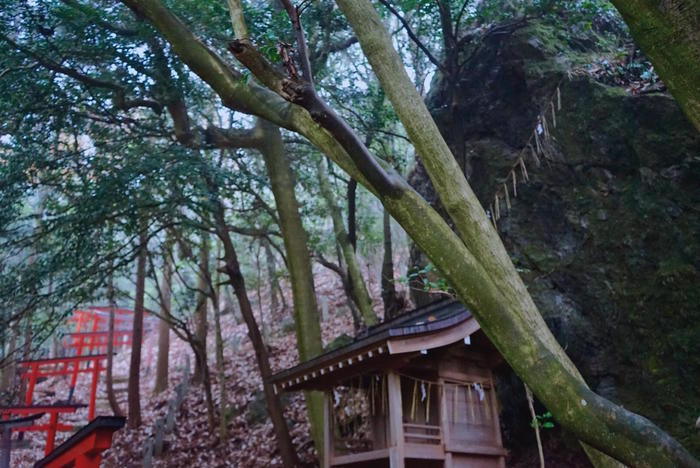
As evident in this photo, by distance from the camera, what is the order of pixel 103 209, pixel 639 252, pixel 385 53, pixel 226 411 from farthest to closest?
1. pixel 226 411
2. pixel 103 209
3. pixel 639 252
4. pixel 385 53

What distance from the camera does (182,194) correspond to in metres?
10.3

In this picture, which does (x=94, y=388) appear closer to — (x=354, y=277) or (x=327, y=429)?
(x=354, y=277)

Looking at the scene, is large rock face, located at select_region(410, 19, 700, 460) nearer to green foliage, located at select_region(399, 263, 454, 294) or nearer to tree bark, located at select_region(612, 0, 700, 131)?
green foliage, located at select_region(399, 263, 454, 294)

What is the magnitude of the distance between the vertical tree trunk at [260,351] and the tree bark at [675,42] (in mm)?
8577

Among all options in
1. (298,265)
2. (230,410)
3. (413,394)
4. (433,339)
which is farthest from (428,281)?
(230,410)

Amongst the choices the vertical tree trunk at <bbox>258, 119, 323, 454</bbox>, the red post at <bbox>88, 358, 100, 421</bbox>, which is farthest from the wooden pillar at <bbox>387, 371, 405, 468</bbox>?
the red post at <bbox>88, 358, 100, 421</bbox>

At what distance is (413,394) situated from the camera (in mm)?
8164

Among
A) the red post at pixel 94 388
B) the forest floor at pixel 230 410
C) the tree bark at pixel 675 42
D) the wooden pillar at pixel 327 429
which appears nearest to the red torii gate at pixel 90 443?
the wooden pillar at pixel 327 429

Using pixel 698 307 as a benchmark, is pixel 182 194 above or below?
above

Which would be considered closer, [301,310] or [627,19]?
[627,19]

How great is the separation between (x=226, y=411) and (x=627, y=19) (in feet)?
42.1

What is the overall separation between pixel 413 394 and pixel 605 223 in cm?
461

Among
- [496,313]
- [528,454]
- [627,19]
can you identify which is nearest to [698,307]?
[528,454]

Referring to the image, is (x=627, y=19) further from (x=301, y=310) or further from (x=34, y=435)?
(x=34, y=435)
